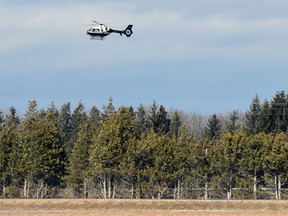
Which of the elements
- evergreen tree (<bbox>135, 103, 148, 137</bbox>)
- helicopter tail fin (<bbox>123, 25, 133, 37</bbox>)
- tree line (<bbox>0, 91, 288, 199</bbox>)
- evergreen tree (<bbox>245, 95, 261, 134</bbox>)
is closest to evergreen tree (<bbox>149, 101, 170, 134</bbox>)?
evergreen tree (<bbox>135, 103, 148, 137</bbox>)

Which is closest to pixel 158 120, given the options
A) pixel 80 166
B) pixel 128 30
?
pixel 80 166

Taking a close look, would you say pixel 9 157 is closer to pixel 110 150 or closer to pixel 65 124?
pixel 110 150

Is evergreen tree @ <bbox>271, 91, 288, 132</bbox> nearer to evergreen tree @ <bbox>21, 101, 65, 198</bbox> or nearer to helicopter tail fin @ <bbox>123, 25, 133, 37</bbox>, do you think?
evergreen tree @ <bbox>21, 101, 65, 198</bbox>

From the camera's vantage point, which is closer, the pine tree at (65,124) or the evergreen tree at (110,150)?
the evergreen tree at (110,150)

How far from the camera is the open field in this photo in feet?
150

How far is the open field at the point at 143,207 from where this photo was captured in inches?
1800

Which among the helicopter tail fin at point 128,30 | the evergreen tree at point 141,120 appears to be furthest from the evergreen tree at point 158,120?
the helicopter tail fin at point 128,30

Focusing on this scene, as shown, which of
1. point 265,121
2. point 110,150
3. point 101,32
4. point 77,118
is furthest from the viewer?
point 77,118

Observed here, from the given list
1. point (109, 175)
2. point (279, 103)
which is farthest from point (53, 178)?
point (279, 103)

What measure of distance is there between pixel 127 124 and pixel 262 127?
1035 inches

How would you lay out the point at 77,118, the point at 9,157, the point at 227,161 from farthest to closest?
the point at 77,118 < the point at 9,157 < the point at 227,161

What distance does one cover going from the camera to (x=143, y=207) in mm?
48875

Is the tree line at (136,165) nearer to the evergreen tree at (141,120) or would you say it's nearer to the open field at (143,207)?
the open field at (143,207)

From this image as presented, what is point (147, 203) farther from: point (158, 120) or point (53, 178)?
point (158, 120)
